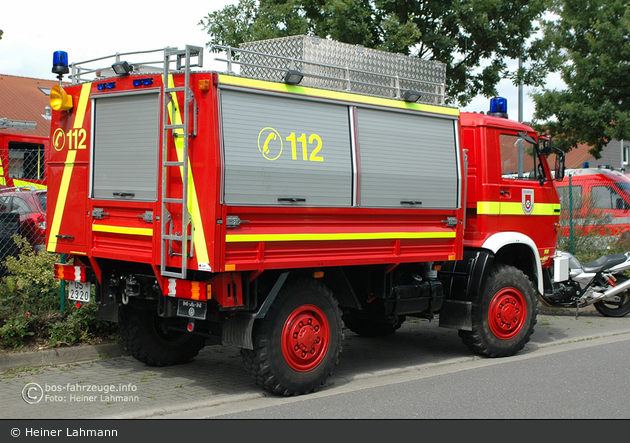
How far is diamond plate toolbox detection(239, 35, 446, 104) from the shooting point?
6.65m

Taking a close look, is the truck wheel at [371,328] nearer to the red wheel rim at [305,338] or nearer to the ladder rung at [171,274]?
the red wheel rim at [305,338]

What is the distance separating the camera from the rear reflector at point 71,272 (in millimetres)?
6594

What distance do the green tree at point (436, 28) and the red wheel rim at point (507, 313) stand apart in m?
5.98

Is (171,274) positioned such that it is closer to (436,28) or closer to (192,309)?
(192,309)

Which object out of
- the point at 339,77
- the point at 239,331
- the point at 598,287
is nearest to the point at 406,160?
the point at 339,77

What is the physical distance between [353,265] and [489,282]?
2008 millimetres

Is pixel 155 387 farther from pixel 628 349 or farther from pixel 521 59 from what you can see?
pixel 521 59

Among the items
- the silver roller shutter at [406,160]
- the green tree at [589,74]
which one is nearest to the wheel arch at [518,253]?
the silver roller shutter at [406,160]

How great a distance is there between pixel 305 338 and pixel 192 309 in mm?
1096

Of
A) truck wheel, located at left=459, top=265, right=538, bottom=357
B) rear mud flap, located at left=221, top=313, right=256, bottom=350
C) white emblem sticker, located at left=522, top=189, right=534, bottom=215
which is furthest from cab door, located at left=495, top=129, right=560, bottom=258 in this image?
rear mud flap, located at left=221, top=313, right=256, bottom=350

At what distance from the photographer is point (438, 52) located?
1352 cm

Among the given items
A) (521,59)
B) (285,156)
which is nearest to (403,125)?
(285,156)
